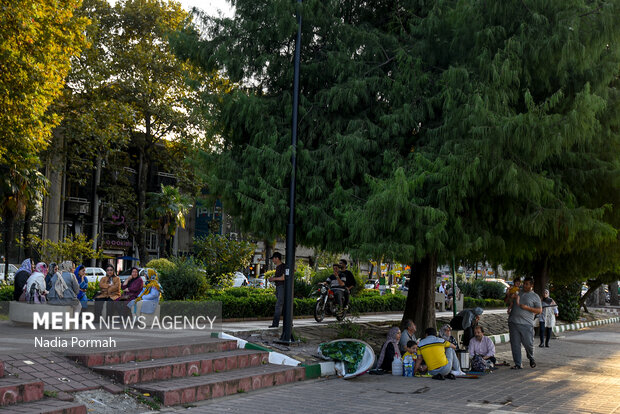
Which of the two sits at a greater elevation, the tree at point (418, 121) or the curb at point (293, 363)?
the tree at point (418, 121)

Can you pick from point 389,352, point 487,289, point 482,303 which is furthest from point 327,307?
point 487,289

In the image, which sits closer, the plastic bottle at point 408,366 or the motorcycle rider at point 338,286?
the plastic bottle at point 408,366

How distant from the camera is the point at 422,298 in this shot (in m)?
15.5

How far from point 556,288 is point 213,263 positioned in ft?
52.1

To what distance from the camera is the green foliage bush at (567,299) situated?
28906 millimetres

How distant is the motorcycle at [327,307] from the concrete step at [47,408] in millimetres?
11171

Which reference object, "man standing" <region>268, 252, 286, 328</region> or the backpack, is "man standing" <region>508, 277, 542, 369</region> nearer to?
the backpack

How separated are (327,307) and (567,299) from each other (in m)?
15.5

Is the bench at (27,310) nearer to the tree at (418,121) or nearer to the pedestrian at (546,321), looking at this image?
the tree at (418,121)

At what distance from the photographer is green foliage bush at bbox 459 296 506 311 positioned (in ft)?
104

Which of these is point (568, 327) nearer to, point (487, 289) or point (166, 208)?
point (487, 289)

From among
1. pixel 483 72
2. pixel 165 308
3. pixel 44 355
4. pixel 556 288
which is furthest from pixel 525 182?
pixel 556 288

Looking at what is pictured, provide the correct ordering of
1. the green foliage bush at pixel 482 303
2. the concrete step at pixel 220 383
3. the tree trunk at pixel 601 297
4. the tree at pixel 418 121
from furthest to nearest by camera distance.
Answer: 1. the tree trunk at pixel 601 297
2. the green foliage bush at pixel 482 303
3. the tree at pixel 418 121
4. the concrete step at pixel 220 383

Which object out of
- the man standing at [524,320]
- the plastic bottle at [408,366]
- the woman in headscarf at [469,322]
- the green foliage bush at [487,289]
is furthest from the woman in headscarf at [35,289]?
the green foliage bush at [487,289]
